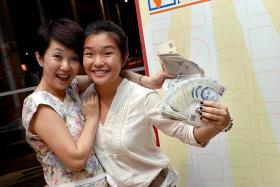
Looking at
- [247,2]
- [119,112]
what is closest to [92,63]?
[119,112]

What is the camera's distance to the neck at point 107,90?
1477 mm

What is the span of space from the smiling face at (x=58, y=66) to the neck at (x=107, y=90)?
14 cm

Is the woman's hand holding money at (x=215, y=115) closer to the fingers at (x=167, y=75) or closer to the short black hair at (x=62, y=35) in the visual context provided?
the fingers at (x=167, y=75)

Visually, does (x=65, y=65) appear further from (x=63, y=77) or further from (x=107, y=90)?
(x=107, y=90)

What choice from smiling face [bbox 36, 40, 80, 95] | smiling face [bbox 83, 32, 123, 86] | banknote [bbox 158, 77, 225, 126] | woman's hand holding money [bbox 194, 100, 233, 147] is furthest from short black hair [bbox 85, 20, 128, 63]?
woman's hand holding money [bbox 194, 100, 233, 147]

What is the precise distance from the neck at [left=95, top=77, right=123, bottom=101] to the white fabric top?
0.04 metres

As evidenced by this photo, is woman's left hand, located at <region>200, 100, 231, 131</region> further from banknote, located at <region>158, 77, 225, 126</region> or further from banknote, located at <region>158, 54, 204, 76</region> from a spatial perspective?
banknote, located at <region>158, 54, 204, 76</region>

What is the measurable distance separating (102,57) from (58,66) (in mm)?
195

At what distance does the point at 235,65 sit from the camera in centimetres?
155

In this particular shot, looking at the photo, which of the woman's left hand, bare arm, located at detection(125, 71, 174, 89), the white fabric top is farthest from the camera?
bare arm, located at detection(125, 71, 174, 89)

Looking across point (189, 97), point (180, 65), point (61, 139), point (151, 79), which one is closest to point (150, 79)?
point (151, 79)

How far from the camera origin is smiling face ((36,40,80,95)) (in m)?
1.38

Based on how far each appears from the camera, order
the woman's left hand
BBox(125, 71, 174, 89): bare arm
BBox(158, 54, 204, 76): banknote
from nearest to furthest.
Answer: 1. the woman's left hand
2. BBox(158, 54, 204, 76): banknote
3. BBox(125, 71, 174, 89): bare arm

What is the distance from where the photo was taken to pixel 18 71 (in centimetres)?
315
